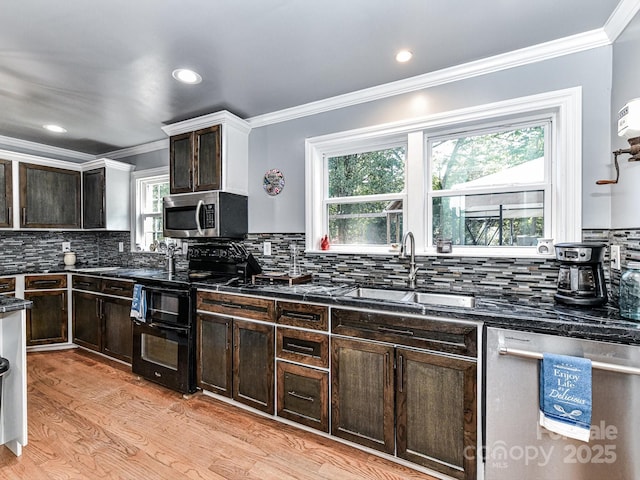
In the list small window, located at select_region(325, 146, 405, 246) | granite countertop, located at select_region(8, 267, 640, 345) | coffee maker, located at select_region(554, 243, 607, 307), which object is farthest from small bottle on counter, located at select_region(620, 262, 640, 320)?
small window, located at select_region(325, 146, 405, 246)

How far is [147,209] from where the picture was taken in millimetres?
4129

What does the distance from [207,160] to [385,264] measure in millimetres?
1889

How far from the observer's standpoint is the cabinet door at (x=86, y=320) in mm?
3396

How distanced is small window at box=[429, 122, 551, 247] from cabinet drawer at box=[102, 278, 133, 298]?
2.85 meters

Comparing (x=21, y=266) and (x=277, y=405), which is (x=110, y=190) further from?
(x=277, y=405)

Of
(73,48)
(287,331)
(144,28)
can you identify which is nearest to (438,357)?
(287,331)

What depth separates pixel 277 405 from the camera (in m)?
2.20

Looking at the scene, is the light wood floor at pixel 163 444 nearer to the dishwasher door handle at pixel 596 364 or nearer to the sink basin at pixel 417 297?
the dishwasher door handle at pixel 596 364

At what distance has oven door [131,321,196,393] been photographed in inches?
101

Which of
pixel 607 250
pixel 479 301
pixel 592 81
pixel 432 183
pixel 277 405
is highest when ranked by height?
pixel 592 81

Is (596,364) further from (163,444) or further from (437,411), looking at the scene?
(163,444)

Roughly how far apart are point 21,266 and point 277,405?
382 cm

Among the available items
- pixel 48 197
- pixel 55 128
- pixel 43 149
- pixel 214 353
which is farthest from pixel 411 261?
pixel 43 149

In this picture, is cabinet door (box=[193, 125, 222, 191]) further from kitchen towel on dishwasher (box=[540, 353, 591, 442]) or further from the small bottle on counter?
the small bottle on counter
